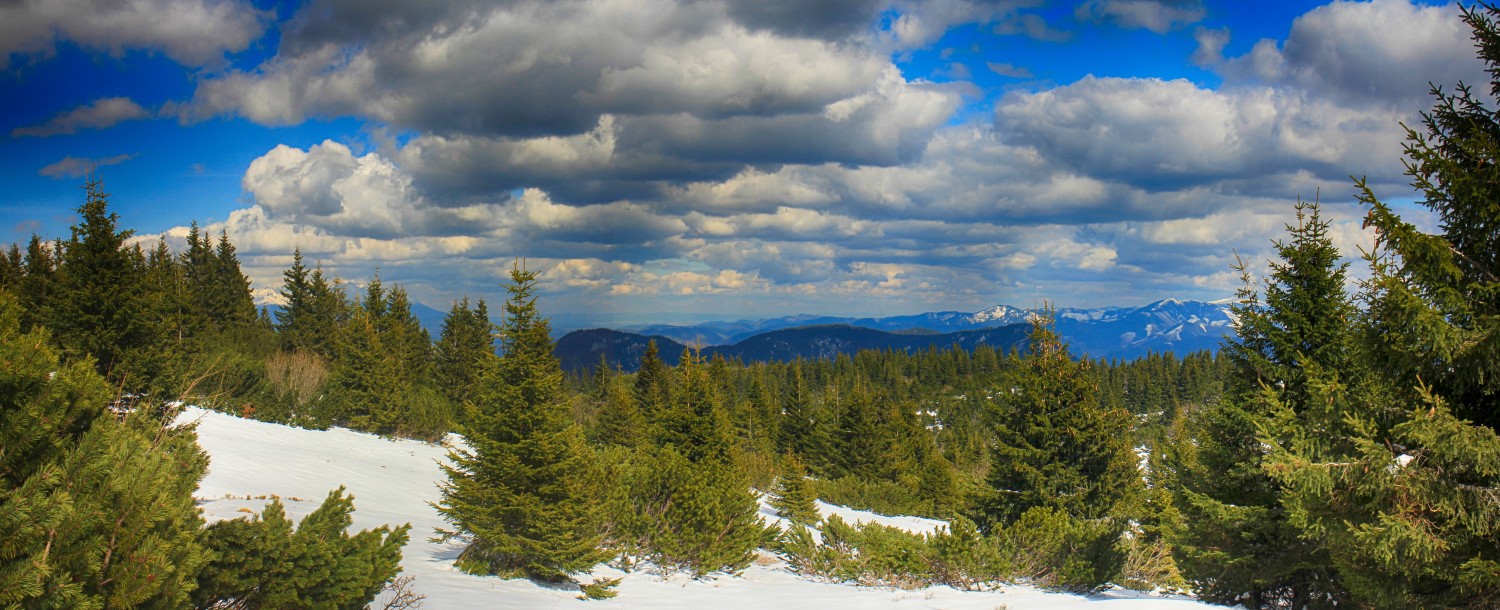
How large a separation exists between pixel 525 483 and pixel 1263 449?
12.8 m

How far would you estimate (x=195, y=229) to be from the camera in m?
60.6

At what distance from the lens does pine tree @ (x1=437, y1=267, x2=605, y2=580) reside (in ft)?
44.8

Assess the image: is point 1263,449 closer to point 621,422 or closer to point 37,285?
point 621,422

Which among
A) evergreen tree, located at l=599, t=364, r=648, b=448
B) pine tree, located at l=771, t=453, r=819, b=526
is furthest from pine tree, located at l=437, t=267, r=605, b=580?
evergreen tree, located at l=599, t=364, r=648, b=448

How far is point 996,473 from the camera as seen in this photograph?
20.3 metres

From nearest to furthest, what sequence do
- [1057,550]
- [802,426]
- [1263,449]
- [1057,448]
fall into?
[1263,449]
[1057,550]
[1057,448]
[802,426]

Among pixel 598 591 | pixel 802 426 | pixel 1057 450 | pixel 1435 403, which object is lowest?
pixel 802 426

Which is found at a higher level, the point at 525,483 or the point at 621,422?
the point at 525,483

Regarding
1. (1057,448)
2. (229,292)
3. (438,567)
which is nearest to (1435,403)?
(1057,448)

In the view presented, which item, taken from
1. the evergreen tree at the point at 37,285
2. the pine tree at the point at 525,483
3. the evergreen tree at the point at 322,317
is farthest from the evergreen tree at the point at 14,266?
the pine tree at the point at 525,483

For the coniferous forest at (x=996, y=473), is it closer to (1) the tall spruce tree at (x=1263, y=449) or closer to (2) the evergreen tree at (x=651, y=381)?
(1) the tall spruce tree at (x=1263, y=449)

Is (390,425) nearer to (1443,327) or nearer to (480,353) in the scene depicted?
(480,353)

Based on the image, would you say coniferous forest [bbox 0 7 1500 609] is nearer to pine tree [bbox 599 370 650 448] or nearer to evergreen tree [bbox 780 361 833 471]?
pine tree [bbox 599 370 650 448]

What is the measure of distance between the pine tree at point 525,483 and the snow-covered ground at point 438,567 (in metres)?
0.63
